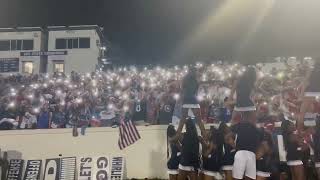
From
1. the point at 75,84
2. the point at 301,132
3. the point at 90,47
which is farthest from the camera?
the point at 90,47

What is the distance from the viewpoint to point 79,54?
40.6 m

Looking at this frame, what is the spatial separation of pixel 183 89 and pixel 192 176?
202 cm

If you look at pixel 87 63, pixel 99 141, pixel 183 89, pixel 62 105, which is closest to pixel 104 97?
pixel 62 105

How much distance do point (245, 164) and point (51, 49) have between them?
36366mm

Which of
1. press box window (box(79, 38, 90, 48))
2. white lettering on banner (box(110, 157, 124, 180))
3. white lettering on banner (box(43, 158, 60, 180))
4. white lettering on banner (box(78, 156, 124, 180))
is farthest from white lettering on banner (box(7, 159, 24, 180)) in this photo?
press box window (box(79, 38, 90, 48))

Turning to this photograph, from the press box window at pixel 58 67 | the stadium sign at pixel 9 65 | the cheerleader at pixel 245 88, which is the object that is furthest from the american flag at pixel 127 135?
the stadium sign at pixel 9 65

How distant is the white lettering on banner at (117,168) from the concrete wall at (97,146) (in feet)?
0.69

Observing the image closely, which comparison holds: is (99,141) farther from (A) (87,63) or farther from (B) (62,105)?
(A) (87,63)

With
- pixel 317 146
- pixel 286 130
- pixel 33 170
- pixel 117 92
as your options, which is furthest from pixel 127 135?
pixel 117 92

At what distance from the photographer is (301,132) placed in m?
9.04

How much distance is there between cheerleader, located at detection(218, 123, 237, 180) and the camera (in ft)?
29.4

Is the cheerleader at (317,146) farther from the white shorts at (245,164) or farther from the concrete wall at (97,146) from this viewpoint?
the concrete wall at (97,146)

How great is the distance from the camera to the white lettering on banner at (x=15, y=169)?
42.5 ft

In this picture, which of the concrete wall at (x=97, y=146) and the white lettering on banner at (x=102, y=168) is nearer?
the white lettering on banner at (x=102, y=168)
